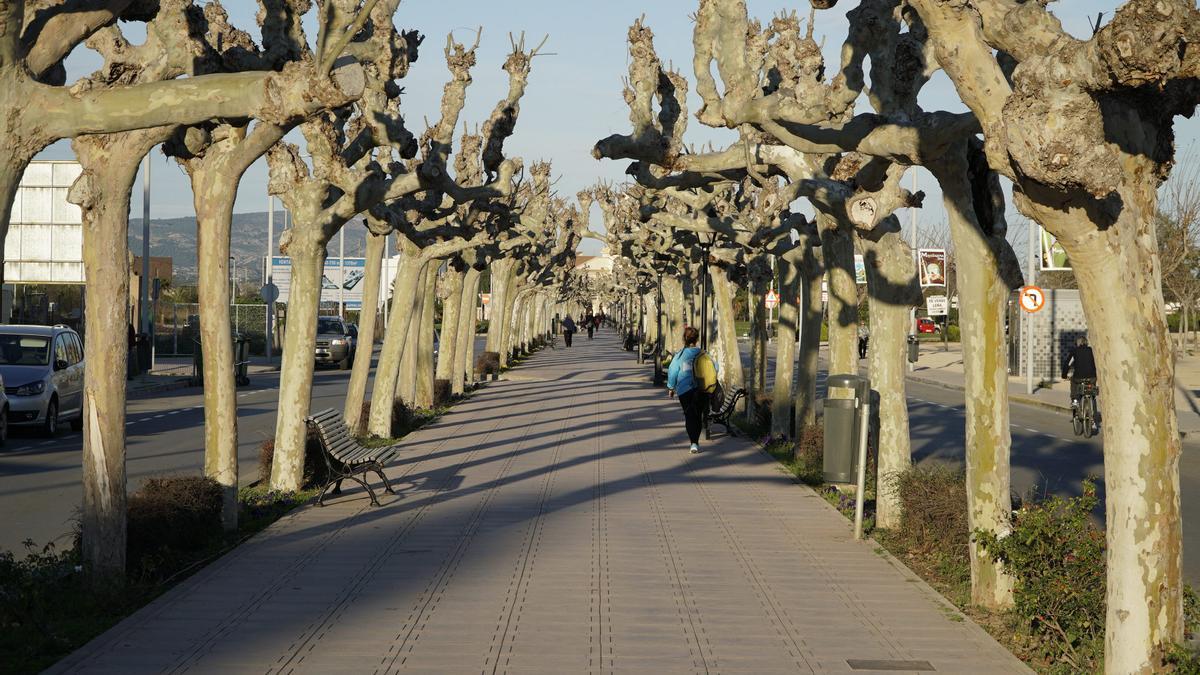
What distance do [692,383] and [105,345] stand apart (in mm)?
12387

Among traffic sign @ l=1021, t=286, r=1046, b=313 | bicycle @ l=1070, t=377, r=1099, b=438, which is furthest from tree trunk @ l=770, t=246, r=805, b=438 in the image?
traffic sign @ l=1021, t=286, r=1046, b=313

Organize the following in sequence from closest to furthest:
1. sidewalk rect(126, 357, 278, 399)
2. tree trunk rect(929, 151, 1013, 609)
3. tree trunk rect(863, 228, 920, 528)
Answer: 1. tree trunk rect(929, 151, 1013, 609)
2. tree trunk rect(863, 228, 920, 528)
3. sidewalk rect(126, 357, 278, 399)

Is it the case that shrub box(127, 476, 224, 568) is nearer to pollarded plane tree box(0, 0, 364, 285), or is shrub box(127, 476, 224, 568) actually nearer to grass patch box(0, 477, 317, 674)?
grass patch box(0, 477, 317, 674)

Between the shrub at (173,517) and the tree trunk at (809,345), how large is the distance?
322 inches

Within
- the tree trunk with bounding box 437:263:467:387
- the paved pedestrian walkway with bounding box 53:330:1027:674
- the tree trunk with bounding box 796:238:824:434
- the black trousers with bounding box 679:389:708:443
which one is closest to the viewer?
the paved pedestrian walkway with bounding box 53:330:1027:674

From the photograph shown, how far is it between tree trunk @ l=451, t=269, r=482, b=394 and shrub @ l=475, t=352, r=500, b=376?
1471 mm

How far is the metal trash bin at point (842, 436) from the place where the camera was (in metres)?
12.9

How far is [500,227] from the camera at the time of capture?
3428cm

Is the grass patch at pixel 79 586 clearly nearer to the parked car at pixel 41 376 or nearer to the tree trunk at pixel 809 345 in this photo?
the tree trunk at pixel 809 345

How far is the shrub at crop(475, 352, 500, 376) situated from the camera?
1705 inches

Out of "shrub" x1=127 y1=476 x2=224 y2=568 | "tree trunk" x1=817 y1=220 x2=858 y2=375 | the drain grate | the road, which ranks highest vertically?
"tree trunk" x1=817 y1=220 x2=858 y2=375

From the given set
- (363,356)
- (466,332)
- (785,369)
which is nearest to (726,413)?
(785,369)

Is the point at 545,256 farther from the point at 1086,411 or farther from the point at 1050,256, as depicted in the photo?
the point at 1086,411

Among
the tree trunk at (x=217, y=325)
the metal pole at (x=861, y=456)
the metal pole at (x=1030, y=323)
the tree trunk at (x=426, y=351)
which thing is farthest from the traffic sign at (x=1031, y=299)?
the tree trunk at (x=217, y=325)
